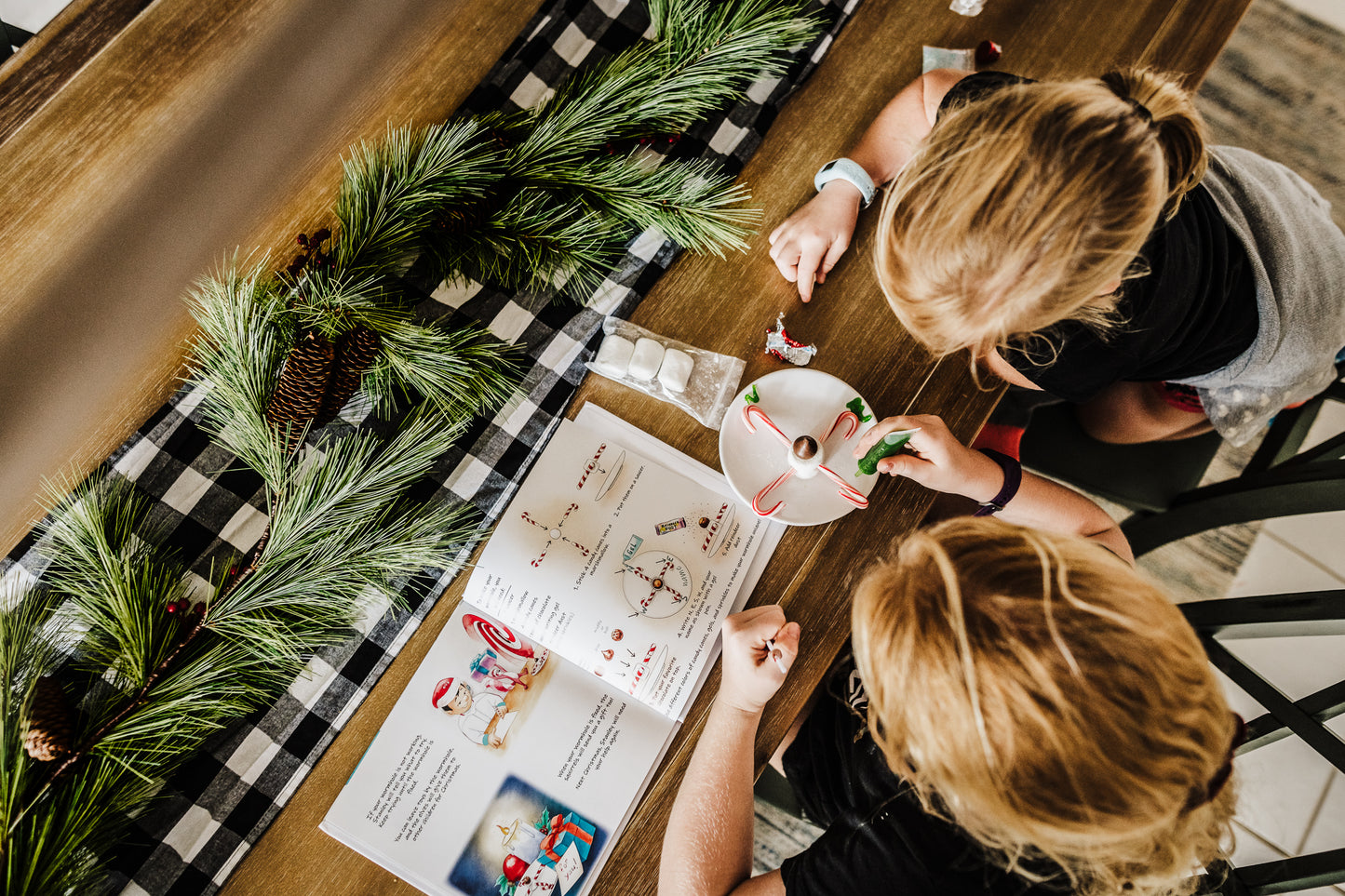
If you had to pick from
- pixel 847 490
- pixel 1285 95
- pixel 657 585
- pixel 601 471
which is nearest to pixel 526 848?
pixel 657 585

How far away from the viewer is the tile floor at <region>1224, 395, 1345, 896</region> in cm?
148

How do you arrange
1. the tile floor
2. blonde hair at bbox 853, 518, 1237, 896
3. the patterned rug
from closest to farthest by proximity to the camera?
blonde hair at bbox 853, 518, 1237, 896 < the tile floor < the patterned rug

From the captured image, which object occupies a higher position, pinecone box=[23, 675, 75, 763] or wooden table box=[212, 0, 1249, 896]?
wooden table box=[212, 0, 1249, 896]

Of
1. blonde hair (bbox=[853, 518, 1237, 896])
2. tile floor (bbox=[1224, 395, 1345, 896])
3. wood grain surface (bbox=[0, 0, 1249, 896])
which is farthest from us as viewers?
tile floor (bbox=[1224, 395, 1345, 896])

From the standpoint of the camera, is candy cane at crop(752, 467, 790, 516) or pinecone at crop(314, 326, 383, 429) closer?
pinecone at crop(314, 326, 383, 429)

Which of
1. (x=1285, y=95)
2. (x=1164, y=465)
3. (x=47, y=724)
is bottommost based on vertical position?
(x=47, y=724)

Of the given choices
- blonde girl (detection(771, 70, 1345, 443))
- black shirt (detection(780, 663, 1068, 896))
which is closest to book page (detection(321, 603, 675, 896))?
black shirt (detection(780, 663, 1068, 896))

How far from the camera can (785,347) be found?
0.82 meters

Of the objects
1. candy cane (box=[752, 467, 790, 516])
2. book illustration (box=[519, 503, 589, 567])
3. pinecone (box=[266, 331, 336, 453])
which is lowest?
pinecone (box=[266, 331, 336, 453])

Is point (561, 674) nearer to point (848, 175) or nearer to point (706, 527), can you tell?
point (706, 527)

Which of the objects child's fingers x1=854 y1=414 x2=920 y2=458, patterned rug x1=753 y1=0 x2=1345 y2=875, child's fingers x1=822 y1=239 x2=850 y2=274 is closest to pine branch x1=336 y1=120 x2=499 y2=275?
child's fingers x1=822 y1=239 x2=850 y2=274

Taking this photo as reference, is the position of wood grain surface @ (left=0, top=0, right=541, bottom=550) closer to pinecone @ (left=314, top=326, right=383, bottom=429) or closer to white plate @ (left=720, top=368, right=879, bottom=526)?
pinecone @ (left=314, top=326, right=383, bottom=429)

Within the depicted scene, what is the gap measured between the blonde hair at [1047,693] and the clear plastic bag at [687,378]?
30cm

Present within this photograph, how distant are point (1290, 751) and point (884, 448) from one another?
150 cm
